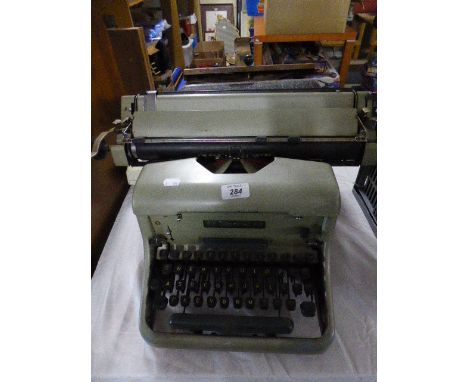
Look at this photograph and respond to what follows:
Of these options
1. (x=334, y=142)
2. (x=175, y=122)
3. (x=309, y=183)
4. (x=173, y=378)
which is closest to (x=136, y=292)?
(x=173, y=378)

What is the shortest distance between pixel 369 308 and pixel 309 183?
0.53 meters

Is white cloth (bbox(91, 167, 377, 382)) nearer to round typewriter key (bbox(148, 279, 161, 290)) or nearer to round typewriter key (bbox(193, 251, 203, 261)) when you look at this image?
round typewriter key (bbox(148, 279, 161, 290))

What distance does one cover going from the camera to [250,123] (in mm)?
968

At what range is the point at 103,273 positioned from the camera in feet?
3.73

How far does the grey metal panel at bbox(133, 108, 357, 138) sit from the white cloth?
0.54m

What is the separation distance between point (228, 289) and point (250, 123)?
1.82ft

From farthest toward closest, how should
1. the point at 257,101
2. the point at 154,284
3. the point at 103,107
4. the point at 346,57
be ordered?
the point at 346,57 < the point at 103,107 < the point at 257,101 < the point at 154,284

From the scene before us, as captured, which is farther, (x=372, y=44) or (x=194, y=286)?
(x=372, y=44)

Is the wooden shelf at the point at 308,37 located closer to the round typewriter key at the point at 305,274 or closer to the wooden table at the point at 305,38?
the wooden table at the point at 305,38

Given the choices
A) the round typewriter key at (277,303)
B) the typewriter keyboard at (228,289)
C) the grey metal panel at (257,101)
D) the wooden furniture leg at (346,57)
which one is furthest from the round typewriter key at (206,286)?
the wooden furniture leg at (346,57)

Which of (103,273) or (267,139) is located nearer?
Answer: (267,139)

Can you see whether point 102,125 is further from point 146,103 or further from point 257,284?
point 257,284

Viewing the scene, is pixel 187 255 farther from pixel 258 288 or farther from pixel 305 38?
pixel 305 38

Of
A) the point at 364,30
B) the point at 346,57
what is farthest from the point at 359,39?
the point at 346,57
